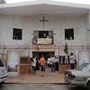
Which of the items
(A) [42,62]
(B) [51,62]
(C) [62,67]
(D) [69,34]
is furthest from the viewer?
(D) [69,34]

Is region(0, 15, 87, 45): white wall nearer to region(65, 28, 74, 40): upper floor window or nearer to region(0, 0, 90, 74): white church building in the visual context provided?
region(0, 0, 90, 74): white church building

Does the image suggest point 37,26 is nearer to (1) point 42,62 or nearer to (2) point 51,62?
(2) point 51,62

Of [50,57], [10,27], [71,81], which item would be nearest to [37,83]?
[71,81]

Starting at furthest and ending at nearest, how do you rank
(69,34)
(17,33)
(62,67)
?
(17,33)
(69,34)
(62,67)

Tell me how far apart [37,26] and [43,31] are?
785 millimetres

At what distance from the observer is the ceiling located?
1184 inches

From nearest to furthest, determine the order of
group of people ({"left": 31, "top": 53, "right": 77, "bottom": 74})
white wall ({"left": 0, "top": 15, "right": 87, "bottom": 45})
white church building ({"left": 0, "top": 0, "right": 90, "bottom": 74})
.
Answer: group of people ({"left": 31, "top": 53, "right": 77, "bottom": 74})
white church building ({"left": 0, "top": 0, "right": 90, "bottom": 74})
white wall ({"left": 0, "top": 15, "right": 87, "bottom": 45})

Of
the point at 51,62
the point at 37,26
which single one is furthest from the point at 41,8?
the point at 51,62

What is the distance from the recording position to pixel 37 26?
107ft

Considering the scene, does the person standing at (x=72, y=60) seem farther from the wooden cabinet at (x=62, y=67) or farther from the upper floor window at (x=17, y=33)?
the upper floor window at (x=17, y=33)

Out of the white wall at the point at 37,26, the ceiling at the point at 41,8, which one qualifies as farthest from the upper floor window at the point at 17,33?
the ceiling at the point at 41,8

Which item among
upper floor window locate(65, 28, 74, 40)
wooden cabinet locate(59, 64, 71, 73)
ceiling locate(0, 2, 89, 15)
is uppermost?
ceiling locate(0, 2, 89, 15)

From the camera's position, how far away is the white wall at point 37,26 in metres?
32.1

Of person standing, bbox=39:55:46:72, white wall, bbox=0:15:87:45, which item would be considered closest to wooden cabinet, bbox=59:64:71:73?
person standing, bbox=39:55:46:72
